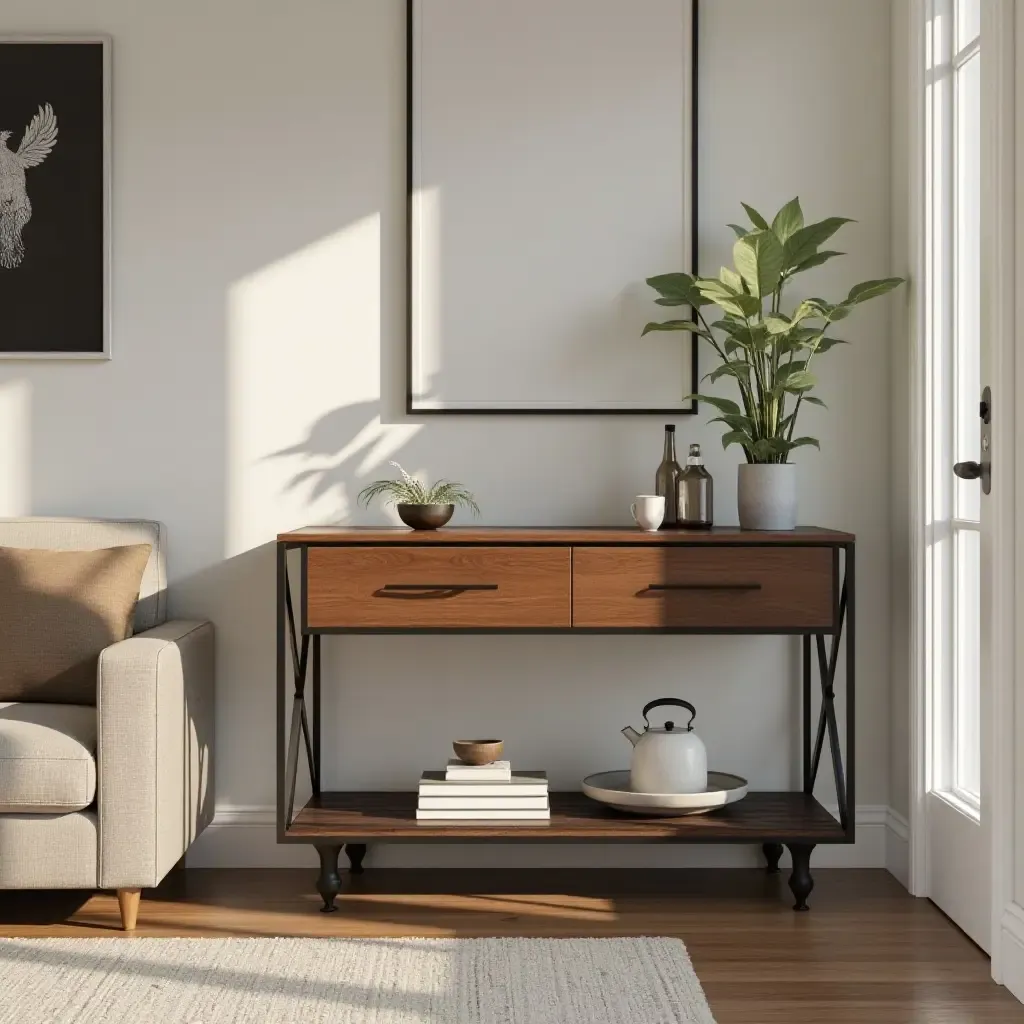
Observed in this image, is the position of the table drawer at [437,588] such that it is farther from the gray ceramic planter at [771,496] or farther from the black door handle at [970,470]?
the black door handle at [970,470]

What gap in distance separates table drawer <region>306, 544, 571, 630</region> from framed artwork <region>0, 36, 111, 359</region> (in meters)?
0.93

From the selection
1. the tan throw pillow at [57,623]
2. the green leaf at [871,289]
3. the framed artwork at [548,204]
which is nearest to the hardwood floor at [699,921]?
the tan throw pillow at [57,623]

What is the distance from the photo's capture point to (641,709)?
10.1ft

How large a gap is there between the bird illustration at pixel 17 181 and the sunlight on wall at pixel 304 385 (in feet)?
1.80

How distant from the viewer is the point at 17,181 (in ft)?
10.1

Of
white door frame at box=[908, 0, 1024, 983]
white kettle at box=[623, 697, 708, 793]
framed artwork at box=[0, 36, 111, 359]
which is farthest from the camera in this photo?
framed artwork at box=[0, 36, 111, 359]

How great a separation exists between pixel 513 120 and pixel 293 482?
3.38 feet

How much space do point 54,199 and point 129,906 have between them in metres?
1.69

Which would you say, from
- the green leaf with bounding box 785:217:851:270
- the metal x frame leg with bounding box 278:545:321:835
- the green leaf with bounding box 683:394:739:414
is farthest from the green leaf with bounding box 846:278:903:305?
the metal x frame leg with bounding box 278:545:321:835

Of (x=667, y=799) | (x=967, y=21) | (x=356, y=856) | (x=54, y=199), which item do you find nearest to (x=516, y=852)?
(x=356, y=856)

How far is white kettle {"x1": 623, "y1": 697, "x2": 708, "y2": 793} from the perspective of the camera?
2.74 meters

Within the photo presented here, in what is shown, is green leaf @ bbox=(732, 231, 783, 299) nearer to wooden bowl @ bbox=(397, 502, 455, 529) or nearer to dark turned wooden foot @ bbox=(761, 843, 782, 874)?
wooden bowl @ bbox=(397, 502, 455, 529)

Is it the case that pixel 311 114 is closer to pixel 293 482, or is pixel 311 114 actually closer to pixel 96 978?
pixel 293 482

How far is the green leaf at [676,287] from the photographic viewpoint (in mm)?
2904
